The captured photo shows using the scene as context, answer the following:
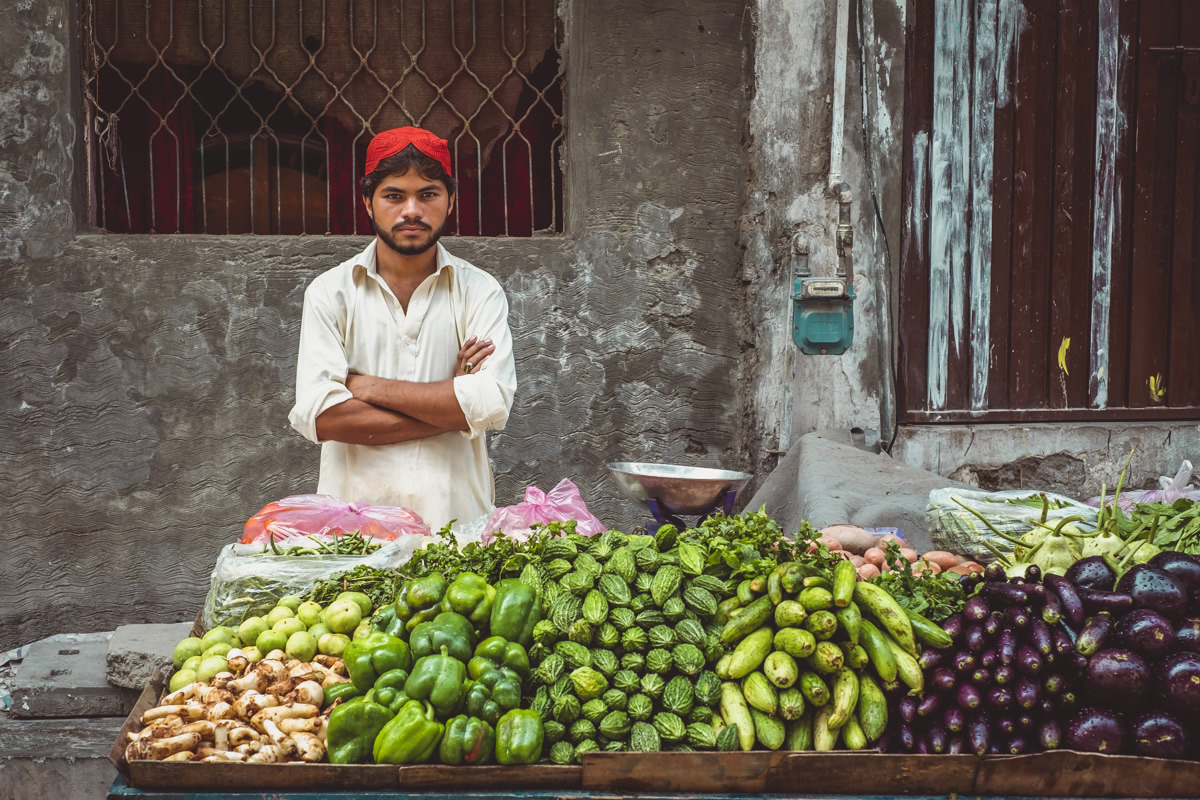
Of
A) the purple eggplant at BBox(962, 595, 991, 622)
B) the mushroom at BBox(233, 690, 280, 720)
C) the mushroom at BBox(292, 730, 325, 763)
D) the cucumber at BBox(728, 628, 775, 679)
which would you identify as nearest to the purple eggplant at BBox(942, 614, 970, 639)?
the purple eggplant at BBox(962, 595, 991, 622)

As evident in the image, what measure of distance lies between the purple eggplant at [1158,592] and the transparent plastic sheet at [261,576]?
1.85 m

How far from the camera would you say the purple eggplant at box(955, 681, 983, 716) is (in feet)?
6.98

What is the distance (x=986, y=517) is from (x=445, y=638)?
6.81ft

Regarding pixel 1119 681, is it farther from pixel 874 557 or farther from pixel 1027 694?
pixel 874 557

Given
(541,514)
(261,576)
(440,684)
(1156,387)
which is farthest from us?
(1156,387)

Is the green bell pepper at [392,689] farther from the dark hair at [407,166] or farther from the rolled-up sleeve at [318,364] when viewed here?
the dark hair at [407,166]

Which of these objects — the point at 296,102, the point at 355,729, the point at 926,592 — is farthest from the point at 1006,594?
the point at 296,102

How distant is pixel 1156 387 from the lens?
527 cm

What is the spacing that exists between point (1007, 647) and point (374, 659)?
1445mm

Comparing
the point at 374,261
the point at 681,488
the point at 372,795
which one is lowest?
the point at 372,795

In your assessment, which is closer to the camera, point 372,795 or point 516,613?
point 372,795

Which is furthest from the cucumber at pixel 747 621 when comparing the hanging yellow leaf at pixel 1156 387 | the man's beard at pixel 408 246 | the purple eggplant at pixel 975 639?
the hanging yellow leaf at pixel 1156 387

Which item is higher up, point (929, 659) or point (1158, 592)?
point (1158, 592)

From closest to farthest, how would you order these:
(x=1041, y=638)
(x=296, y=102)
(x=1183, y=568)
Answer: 1. (x=1041, y=638)
2. (x=1183, y=568)
3. (x=296, y=102)
